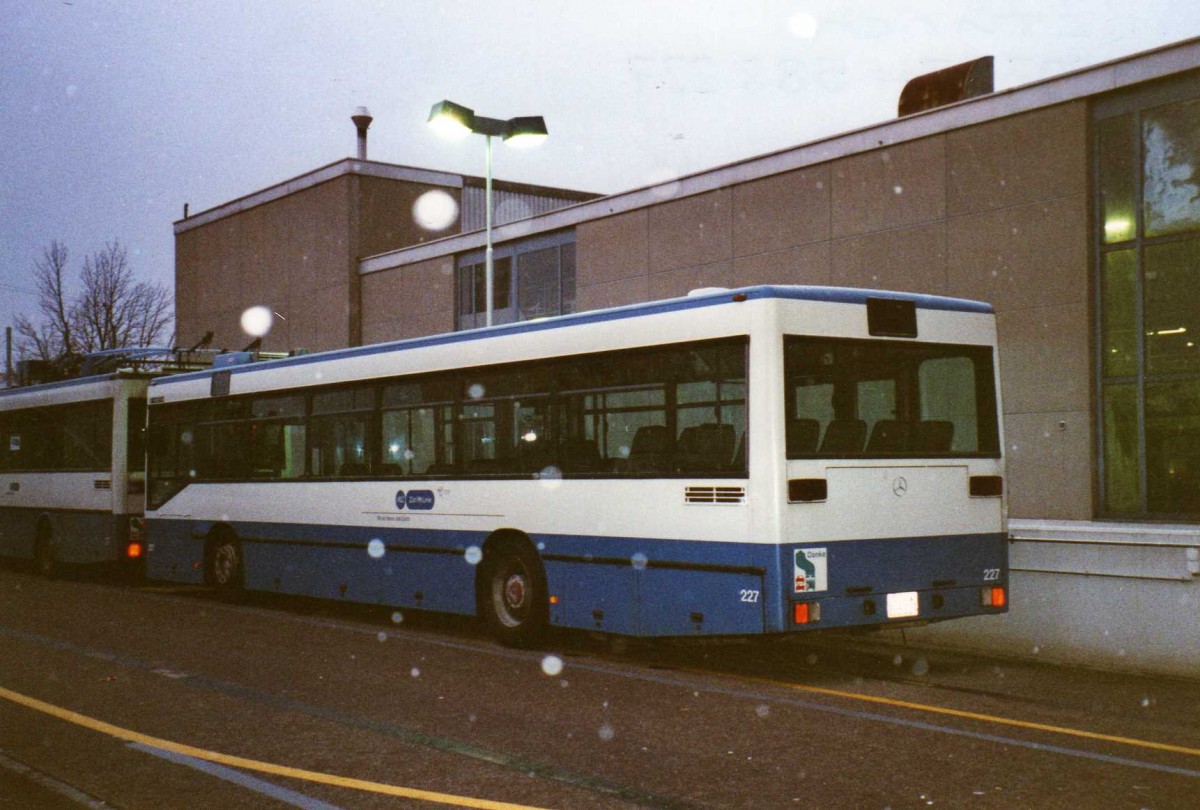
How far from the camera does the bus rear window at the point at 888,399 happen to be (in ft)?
31.7

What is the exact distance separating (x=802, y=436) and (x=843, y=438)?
1.34 feet

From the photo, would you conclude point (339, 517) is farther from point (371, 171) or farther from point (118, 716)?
point (371, 171)

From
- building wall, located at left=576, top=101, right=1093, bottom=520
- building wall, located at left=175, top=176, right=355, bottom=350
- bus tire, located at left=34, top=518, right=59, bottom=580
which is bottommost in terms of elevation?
bus tire, located at left=34, top=518, right=59, bottom=580

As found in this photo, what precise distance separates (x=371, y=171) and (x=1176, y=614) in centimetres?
2845

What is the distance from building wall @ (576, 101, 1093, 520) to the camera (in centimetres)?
1816

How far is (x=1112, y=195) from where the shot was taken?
59.3 feet

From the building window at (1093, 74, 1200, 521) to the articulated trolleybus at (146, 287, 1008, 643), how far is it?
8.18 m

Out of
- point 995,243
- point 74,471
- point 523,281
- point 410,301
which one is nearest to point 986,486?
point 995,243

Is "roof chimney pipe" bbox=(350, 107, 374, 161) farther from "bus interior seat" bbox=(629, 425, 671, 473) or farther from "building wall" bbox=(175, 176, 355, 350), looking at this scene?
"bus interior seat" bbox=(629, 425, 671, 473)

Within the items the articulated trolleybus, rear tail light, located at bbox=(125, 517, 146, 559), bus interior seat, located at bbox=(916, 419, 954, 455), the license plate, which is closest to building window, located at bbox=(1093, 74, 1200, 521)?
the articulated trolleybus

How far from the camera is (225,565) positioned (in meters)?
16.6

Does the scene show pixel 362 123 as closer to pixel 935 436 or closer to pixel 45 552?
pixel 45 552

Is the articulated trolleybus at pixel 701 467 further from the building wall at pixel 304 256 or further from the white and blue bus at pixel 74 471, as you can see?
the building wall at pixel 304 256

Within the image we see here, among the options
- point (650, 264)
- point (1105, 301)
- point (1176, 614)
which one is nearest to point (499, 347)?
point (1176, 614)
